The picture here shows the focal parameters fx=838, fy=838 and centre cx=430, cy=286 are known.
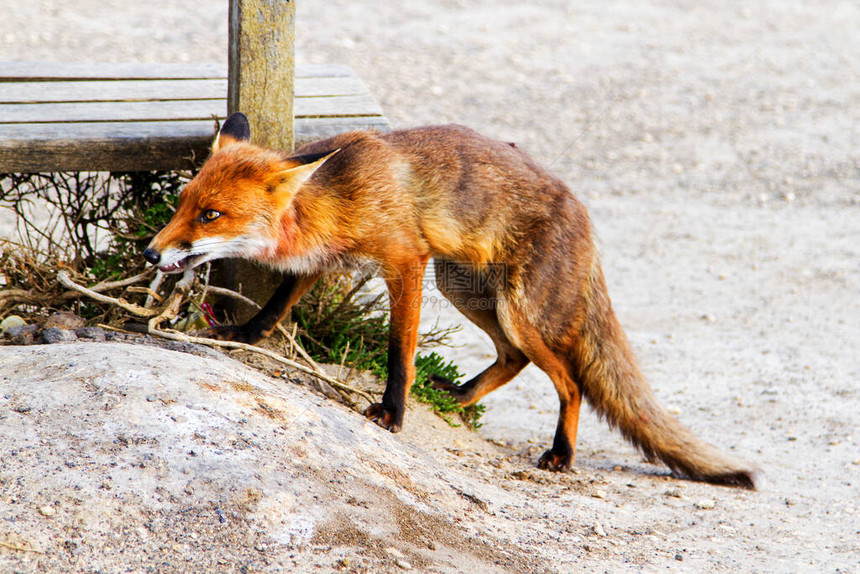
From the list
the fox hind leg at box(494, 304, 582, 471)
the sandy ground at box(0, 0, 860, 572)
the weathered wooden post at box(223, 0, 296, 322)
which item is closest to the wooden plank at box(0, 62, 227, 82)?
the weathered wooden post at box(223, 0, 296, 322)

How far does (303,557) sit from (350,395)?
189 cm

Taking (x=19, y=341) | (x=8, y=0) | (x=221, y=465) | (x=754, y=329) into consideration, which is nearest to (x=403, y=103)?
(x=754, y=329)

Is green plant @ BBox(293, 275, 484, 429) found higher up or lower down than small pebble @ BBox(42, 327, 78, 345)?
lower down

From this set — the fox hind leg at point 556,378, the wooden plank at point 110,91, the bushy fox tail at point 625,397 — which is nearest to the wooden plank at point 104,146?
the wooden plank at point 110,91

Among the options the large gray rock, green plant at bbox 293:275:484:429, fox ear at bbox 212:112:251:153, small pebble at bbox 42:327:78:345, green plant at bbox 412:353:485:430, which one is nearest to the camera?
the large gray rock

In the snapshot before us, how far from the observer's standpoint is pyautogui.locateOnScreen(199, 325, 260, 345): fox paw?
→ 14.7 feet

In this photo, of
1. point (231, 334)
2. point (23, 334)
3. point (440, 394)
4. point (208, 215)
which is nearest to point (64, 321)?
point (23, 334)

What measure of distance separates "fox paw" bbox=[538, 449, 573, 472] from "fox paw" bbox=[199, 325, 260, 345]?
178 centimetres

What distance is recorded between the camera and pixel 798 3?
16.6 metres

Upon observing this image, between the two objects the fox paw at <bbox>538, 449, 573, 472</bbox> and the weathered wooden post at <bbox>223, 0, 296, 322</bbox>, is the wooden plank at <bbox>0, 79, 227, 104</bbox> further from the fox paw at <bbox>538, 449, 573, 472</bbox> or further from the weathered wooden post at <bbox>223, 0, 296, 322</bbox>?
the fox paw at <bbox>538, 449, 573, 472</bbox>

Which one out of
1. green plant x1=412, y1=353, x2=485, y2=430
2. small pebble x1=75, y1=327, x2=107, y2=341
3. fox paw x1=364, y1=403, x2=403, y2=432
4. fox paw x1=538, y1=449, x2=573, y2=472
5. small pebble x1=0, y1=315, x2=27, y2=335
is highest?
small pebble x1=75, y1=327, x2=107, y2=341

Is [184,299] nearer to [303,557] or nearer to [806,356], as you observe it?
[303,557]

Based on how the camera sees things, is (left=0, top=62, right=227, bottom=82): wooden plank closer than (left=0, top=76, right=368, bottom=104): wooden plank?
No

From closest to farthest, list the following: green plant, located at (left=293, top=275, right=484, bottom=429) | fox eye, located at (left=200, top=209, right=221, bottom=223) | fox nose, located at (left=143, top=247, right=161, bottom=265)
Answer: fox nose, located at (left=143, top=247, right=161, bottom=265) < fox eye, located at (left=200, top=209, right=221, bottom=223) < green plant, located at (left=293, top=275, right=484, bottom=429)
